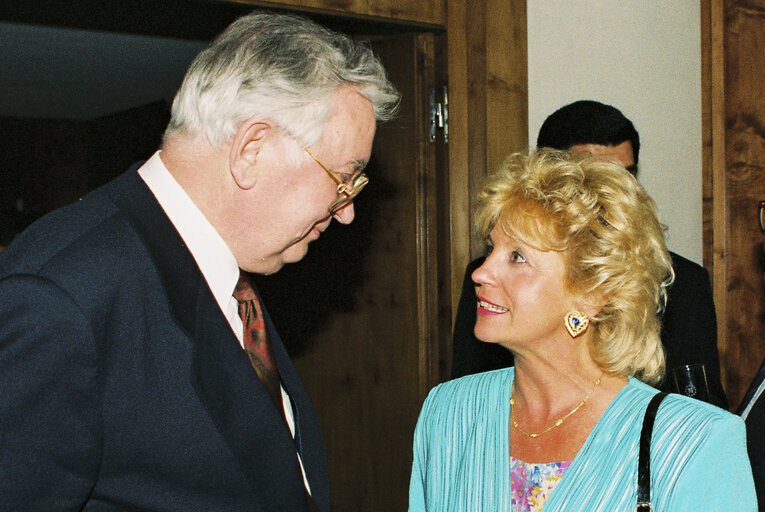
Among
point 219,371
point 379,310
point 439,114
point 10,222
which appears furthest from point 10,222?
point 219,371

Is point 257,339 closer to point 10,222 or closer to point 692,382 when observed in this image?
point 692,382

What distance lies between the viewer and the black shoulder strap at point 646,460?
4.71ft

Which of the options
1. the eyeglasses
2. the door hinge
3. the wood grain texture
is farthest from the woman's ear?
the wood grain texture

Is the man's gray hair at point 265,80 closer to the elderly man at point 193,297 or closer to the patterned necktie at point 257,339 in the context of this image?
the elderly man at point 193,297

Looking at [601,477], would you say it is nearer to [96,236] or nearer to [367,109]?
[367,109]

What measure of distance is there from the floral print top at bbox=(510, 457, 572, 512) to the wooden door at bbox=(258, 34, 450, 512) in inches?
38.3

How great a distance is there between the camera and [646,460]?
1.47 metres

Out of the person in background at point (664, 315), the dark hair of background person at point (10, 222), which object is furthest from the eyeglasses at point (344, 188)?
the dark hair of background person at point (10, 222)

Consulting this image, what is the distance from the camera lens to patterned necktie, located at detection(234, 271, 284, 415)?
1.31 m

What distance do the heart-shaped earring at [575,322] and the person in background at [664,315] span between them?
1.81 ft

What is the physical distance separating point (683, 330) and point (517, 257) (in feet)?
2.36

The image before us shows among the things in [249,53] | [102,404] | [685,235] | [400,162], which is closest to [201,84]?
[249,53]

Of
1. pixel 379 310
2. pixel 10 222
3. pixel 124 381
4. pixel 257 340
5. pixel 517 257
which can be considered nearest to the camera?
pixel 124 381

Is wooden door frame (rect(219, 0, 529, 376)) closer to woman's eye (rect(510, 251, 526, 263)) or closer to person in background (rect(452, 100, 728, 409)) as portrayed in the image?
person in background (rect(452, 100, 728, 409))
